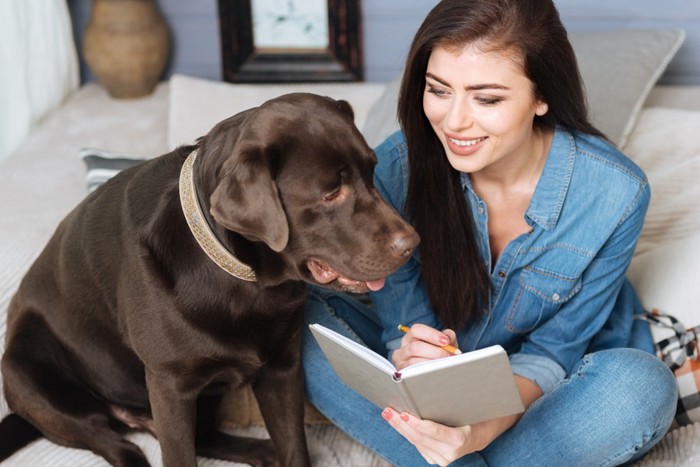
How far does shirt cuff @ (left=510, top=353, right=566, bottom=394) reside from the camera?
1.79 m

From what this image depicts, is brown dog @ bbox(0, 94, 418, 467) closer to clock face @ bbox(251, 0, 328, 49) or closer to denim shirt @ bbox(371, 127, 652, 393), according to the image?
denim shirt @ bbox(371, 127, 652, 393)

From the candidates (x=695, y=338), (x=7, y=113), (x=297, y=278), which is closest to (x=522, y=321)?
(x=695, y=338)

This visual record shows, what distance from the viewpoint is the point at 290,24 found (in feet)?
10.3

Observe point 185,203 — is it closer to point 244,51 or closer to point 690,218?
point 690,218

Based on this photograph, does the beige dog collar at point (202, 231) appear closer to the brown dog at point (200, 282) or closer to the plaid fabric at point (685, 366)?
the brown dog at point (200, 282)

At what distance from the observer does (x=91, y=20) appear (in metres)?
3.13

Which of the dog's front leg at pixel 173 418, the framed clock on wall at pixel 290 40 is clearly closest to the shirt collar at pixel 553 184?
the dog's front leg at pixel 173 418

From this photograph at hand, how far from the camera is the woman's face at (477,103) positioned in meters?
1.62

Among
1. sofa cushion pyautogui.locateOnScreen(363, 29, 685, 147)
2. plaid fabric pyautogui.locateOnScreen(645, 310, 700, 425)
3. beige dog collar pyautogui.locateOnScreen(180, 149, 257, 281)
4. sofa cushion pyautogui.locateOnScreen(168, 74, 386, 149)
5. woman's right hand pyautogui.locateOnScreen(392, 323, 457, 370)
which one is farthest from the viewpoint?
sofa cushion pyautogui.locateOnScreen(168, 74, 386, 149)

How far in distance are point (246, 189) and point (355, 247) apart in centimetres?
20

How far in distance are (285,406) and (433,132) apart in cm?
59

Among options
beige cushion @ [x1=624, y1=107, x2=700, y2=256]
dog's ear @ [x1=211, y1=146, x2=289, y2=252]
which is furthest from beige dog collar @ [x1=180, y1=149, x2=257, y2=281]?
beige cushion @ [x1=624, y1=107, x2=700, y2=256]

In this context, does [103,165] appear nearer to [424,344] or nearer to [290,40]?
[290,40]

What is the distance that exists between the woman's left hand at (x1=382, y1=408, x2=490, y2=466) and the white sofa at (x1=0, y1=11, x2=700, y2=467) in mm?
326
